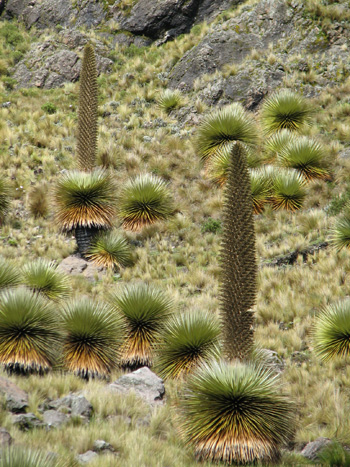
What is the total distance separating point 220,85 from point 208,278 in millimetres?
10298

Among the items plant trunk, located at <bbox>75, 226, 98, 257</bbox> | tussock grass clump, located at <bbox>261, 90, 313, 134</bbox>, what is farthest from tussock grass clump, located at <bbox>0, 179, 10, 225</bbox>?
tussock grass clump, located at <bbox>261, 90, 313, 134</bbox>

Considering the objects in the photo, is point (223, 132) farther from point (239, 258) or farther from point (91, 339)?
point (239, 258)

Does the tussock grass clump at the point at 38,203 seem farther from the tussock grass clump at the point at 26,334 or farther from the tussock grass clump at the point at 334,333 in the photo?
the tussock grass clump at the point at 334,333

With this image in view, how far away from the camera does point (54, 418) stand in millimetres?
5664

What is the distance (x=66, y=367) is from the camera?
7598 mm

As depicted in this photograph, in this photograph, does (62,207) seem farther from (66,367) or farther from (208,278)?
(66,367)

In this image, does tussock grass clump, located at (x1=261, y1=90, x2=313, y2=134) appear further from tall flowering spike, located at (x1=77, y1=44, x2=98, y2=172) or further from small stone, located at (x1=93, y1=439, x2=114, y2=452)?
small stone, located at (x1=93, y1=439, x2=114, y2=452)

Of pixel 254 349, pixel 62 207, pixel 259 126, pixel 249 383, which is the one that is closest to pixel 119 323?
pixel 254 349

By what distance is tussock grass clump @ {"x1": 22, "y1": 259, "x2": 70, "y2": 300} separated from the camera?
973cm

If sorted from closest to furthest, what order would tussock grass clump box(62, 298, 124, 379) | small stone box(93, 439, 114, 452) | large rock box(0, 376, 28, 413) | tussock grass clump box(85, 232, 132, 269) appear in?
small stone box(93, 439, 114, 452)
large rock box(0, 376, 28, 413)
tussock grass clump box(62, 298, 124, 379)
tussock grass clump box(85, 232, 132, 269)

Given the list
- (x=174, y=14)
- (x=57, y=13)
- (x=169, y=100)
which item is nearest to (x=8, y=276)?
(x=169, y=100)

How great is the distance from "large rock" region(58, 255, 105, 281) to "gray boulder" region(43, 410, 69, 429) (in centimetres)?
589

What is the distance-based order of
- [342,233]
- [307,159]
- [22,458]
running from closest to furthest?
1. [22,458]
2. [342,233]
3. [307,159]

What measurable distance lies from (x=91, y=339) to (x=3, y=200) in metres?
7.55
